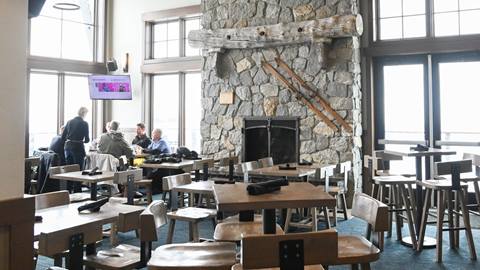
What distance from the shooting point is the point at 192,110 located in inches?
338

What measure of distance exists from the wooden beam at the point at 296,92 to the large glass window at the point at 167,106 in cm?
264

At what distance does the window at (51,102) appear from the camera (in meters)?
8.48

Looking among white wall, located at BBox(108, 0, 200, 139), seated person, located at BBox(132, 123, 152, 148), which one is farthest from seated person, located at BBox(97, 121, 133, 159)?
white wall, located at BBox(108, 0, 200, 139)

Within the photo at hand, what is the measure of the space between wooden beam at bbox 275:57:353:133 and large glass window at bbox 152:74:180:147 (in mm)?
2857

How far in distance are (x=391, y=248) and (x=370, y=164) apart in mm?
1007

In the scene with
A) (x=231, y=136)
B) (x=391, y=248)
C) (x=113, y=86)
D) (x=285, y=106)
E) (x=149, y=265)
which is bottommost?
(x=391, y=248)

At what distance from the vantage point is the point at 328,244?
5.65 feet

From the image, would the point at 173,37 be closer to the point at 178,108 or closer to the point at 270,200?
the point at 178,108

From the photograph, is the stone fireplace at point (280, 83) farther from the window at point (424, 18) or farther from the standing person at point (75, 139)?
the standing person at point (75, 139)

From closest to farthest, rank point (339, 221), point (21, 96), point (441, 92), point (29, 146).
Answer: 1. point (21, 96)
2. point (339, 221)
3. point (441, 92)
4. point (29, 146)

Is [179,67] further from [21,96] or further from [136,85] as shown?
[21,96]

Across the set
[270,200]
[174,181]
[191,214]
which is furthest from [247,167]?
[270,200]

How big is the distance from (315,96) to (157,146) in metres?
2.98

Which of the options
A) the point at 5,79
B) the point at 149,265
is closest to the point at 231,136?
the point at 149,265
